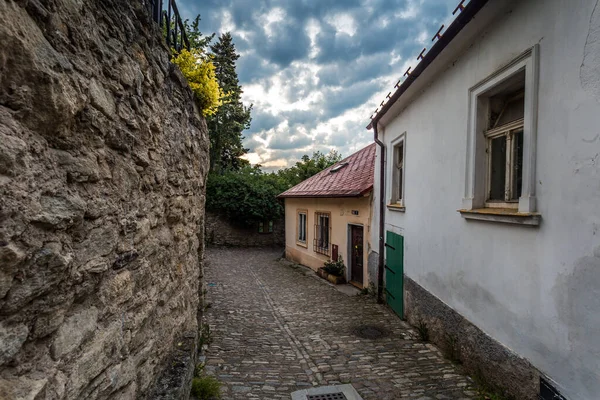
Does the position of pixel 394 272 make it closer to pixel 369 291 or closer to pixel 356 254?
pixel 369 291

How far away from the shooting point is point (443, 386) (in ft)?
13.5

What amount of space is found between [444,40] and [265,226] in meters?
16.5

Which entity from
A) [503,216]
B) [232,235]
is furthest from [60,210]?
[232,235]

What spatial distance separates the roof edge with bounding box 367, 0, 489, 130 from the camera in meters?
3.72

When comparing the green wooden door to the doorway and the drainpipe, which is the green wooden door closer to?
the drainpipe

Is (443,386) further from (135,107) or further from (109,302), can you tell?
(135,107)

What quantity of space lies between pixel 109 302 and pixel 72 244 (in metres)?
0.52

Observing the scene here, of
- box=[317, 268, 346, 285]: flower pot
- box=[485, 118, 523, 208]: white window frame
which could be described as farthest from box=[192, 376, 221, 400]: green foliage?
box=[317, 268, 346, 285]: flower pot

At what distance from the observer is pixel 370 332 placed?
20.2 feet

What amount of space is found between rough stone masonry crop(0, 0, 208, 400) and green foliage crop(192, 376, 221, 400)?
0.93 meters

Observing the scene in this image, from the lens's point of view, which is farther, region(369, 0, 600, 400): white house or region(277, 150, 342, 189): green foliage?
region(277, 150, 342, 189): green foliage

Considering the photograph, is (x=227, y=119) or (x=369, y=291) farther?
(x=227, y=119)

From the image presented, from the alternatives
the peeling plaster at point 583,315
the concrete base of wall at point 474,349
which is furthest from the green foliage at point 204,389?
the peeling plaster at point 583,315

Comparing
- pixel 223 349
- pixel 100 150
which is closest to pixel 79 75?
pixel 100 150
